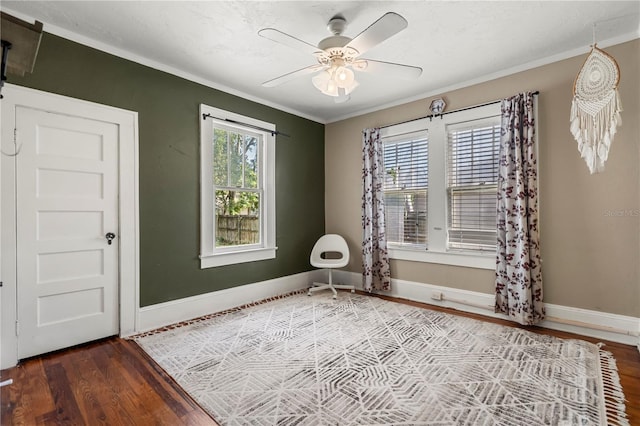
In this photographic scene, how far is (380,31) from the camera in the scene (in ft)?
6.46

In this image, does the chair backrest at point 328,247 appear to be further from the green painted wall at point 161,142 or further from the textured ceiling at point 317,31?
the textured ceiling at point 317,31

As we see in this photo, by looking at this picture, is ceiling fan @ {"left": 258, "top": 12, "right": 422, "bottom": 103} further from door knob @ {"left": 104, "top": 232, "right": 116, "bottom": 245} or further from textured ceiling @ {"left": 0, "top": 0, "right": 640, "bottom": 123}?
door knob @ {"left": 104, "top": 232, "right": 116, "bottom": 245}

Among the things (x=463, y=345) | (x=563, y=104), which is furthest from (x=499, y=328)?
(x=563, y=104)

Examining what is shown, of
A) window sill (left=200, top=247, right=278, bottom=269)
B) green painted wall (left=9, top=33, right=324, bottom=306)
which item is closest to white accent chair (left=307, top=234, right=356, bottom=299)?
window sill (left=200, top=247, right=278, bottom=269)

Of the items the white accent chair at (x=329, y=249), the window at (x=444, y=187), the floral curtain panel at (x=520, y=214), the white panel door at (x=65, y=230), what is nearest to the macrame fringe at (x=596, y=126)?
the floral curtain panel at (x=520, y=214)

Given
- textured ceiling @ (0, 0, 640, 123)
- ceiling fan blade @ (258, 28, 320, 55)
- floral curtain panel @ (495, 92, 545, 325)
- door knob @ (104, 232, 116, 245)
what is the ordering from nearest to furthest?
1. ceiling fan blade @ (258, 28, 320, 55)
2. textured ceiling @ (0, 0, 640, 123)
3. door knob @ (104, 232, 116, 245)
4. floral curtain panel @ (495, 92, 545, 325)

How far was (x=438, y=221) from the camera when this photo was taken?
12.5 feet

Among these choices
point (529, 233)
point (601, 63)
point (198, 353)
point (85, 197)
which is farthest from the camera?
point (529, 233)

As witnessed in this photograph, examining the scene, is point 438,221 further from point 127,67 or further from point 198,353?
point 127,67

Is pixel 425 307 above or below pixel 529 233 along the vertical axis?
below

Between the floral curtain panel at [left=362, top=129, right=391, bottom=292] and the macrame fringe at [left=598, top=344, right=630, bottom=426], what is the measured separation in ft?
7.39

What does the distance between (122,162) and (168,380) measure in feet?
6.42

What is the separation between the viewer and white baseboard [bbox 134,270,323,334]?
308 centimetres

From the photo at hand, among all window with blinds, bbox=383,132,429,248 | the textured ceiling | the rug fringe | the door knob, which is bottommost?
the rug fringe
